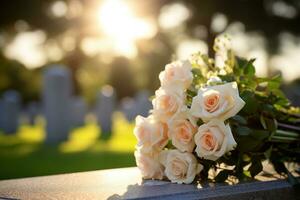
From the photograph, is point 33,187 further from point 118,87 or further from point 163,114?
point 118,87

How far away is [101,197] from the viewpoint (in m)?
1.52

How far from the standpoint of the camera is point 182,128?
5.79 feet

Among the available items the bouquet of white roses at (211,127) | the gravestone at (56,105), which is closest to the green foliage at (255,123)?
the bouquet of white roses at (211,127)

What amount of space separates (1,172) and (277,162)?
3.88m

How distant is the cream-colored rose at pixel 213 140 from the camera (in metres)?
1.62

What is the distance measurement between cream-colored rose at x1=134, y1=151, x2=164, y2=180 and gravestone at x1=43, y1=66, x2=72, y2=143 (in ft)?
22.4

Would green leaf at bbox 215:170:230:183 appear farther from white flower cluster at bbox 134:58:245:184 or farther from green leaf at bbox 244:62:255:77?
green leaf at bbox 244:62:255:77

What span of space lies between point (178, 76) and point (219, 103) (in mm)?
278

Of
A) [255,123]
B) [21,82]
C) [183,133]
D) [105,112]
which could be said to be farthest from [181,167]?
[21,82]

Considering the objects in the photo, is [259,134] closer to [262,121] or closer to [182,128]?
[262,121]

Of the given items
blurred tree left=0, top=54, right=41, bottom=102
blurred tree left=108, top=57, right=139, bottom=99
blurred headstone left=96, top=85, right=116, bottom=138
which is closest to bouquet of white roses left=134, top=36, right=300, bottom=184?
blurred headstone left=96, top=85, right=116, bottom=138

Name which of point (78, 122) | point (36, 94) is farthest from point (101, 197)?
point (36, 94)

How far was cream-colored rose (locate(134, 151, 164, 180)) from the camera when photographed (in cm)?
187

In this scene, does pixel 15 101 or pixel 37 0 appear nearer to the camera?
pixel 15 101
